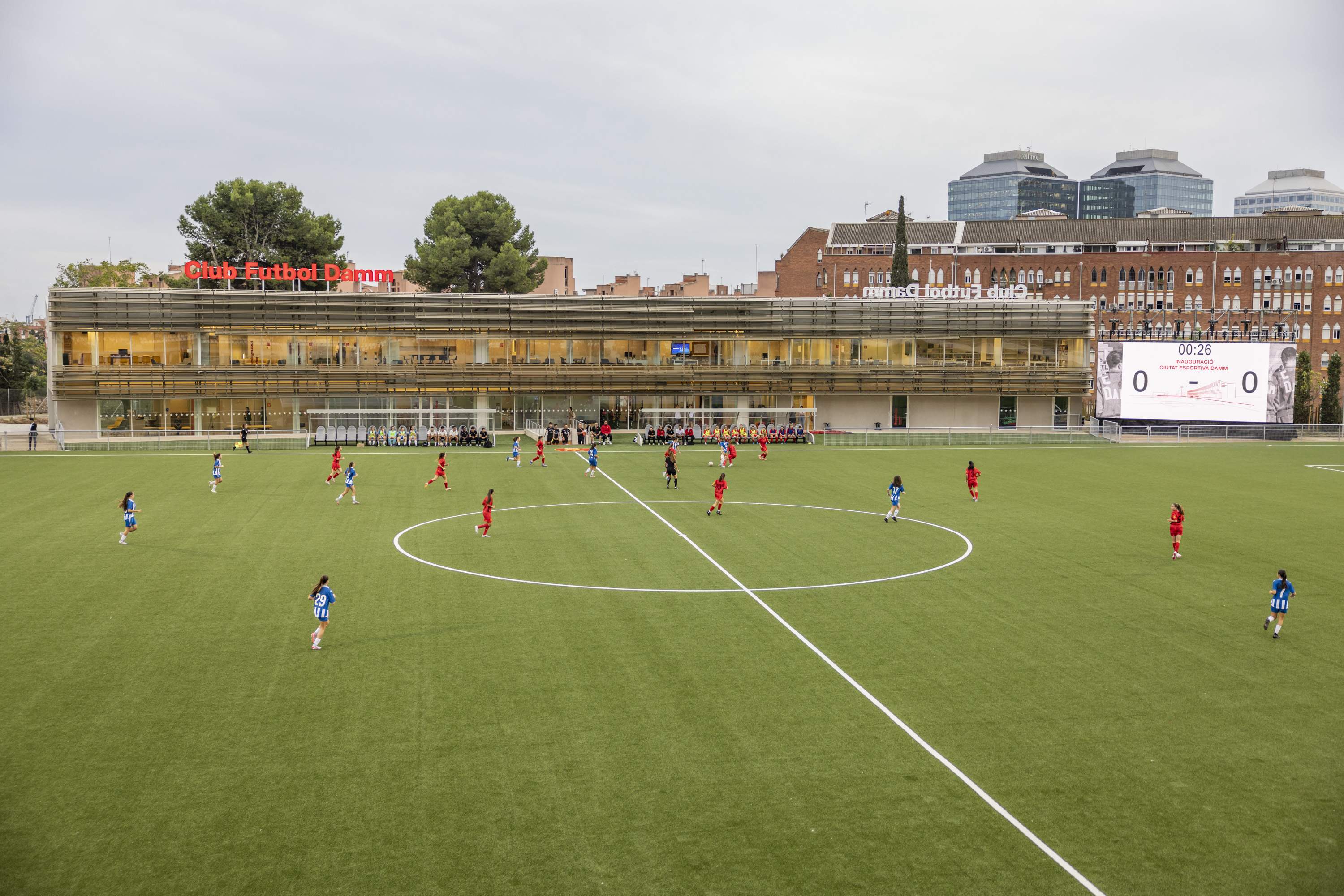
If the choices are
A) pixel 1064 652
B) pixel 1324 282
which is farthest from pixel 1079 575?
pixel 1324 282

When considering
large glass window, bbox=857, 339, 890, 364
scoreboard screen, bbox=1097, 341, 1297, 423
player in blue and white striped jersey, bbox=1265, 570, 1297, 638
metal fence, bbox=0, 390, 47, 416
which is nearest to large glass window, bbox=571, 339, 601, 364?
large glass window, bbox=857, 339, 890, 364

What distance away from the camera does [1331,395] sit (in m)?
109

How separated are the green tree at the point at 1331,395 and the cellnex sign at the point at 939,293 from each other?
1564 inches

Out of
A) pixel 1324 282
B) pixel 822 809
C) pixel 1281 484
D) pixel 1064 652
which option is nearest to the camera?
pixel 822 809

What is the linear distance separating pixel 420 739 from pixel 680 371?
7700cm

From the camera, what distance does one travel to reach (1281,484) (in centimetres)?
5331

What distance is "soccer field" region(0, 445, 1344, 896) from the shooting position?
12.9m

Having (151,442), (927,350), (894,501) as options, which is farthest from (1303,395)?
(151,442)

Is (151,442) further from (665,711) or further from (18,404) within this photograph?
(665,711)

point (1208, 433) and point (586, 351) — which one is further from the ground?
point (586, 351)

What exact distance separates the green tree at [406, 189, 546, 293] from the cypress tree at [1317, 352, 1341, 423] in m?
91.9

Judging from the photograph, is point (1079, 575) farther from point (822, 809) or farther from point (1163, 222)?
point (1163, 222)

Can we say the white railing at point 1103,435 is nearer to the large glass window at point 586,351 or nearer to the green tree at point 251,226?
the large glass window at point 586,351

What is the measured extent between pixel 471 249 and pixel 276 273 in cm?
2723
